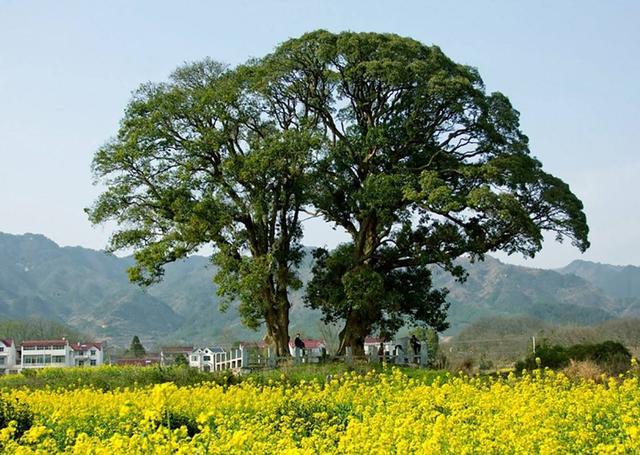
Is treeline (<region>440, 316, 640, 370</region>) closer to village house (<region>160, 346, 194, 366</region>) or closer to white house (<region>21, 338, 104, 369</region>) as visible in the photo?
village house (<region>160, 346, 194, 366</region>)

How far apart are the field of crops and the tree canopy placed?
10.4m

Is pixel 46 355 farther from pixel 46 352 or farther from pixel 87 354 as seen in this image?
pixel 87 354

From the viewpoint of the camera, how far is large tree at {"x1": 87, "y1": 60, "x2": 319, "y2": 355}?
23969 mm

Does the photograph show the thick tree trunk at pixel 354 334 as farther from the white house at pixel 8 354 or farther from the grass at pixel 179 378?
the white house at pixel 8 354

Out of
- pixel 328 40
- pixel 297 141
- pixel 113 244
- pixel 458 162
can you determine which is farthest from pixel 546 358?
pixel 113 244

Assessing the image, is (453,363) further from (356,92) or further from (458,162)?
(356,92)

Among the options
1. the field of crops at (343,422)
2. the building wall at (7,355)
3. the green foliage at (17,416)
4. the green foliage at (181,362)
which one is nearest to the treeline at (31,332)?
the building wall at (7,355)

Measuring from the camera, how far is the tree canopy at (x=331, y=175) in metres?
24.0

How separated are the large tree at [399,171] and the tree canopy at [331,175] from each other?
0.05 meters

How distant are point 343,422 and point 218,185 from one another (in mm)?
15375

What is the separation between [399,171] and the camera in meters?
24.7

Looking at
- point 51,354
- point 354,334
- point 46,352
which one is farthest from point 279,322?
point 51,354

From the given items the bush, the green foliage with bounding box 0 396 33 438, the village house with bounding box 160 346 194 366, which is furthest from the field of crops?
the village house with bounding box 160 346 194 366

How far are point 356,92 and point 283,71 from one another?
243 centimetres
